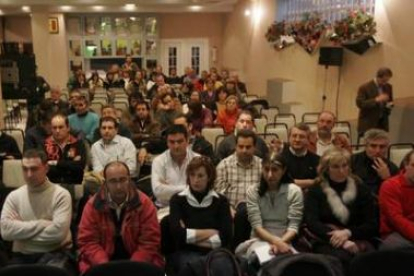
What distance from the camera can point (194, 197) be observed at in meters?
3.35

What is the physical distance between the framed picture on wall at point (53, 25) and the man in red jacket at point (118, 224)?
13.2 m

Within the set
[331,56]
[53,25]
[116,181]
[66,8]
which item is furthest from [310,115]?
[53,25]

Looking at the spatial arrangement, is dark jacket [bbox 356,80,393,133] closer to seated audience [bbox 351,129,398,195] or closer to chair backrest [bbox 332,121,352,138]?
chair backrest [bbox 332,121,352,138]

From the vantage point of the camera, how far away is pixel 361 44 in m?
7.96

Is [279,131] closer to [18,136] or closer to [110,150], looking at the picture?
[110,150]

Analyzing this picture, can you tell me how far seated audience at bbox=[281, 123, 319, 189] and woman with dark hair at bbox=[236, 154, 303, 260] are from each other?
85cm

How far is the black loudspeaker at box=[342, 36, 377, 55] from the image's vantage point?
7887 mm

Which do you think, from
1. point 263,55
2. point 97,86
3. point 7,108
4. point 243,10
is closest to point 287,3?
point 263,55

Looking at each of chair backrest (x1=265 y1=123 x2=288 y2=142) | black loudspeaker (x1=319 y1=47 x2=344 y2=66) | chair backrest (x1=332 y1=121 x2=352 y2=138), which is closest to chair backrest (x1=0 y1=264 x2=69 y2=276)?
chair backrest (x1=265 y1=123 x2=288 y2=142)

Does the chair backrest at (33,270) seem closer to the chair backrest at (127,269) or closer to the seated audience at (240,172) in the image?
the chair backrest at (127,269)

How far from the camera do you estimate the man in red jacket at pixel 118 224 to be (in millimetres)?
3139

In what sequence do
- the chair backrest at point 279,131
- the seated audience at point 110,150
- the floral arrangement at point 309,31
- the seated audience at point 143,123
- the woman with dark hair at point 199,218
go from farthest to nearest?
the floral arrangement at point 309,31, the seated audience at point 143,123, the chair backrest at point 279,131, the seated audience at point 110,150, the woman with dark hair at point 199,218

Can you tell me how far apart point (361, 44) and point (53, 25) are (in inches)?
413

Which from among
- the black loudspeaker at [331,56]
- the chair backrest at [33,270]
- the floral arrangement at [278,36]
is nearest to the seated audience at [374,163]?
the chair backrest at [33,270]
